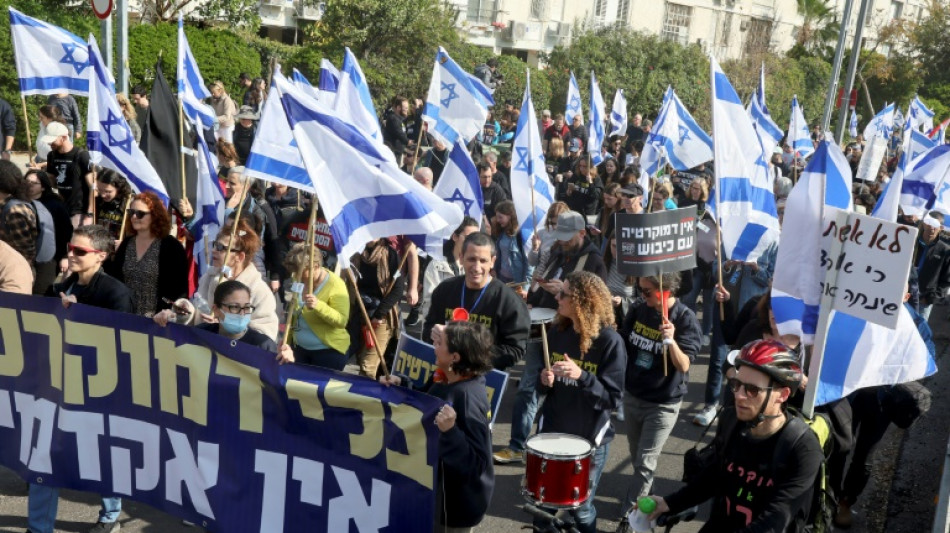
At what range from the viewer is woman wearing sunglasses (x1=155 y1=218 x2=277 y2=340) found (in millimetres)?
6086

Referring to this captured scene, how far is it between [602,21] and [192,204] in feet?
132

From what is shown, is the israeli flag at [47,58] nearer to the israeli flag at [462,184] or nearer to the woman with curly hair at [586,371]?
the israeli flag at [462,184]

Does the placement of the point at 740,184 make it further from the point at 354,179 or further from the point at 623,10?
the point at 623,10

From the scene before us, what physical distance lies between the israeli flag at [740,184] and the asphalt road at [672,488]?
5.54 ft

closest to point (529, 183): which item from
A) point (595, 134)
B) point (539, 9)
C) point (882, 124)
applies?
point (595, 134)

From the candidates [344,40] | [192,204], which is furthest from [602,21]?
[192,204]

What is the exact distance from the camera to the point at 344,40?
27.3 m

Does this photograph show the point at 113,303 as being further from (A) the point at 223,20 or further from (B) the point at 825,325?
(A) the point at 223,20

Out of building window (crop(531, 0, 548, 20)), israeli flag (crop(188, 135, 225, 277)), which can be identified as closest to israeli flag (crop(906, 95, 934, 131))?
israeli flag (crop(188, 135, 225, 277))

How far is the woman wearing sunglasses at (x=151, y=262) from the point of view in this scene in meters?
7.03

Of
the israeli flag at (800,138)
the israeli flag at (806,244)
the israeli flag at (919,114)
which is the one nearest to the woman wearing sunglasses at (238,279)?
the israeli flag at (806,244)

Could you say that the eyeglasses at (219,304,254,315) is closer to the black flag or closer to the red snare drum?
the red snare drum

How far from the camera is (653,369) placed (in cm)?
659

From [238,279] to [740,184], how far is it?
375cm
